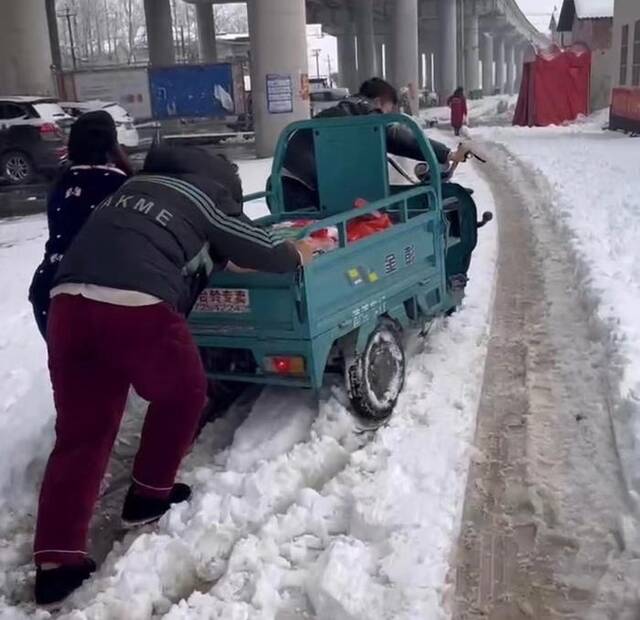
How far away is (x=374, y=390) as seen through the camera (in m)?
4.56

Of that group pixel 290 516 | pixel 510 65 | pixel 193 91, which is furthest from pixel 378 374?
pixel 510 65

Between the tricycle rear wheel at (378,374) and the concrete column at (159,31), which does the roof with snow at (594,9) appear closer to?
the concrete column at (159,31)

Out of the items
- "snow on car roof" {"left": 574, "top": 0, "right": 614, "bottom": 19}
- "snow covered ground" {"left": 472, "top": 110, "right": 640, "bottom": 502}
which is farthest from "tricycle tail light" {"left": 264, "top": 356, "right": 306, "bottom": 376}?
"snow on car roof" {"left": 574, "top": 0, "right": 614, "bottom": 19}

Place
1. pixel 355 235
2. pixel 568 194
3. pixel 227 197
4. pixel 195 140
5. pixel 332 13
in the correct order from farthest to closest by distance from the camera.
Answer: pixel 332 13 → pixel 195 140 → pixel 568 194 → pixel 355 235 → pixel 227 197

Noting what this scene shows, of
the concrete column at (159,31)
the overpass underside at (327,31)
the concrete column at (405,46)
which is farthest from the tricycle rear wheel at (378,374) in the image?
the concrete column at (159,31)

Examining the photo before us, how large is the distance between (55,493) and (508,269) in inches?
218

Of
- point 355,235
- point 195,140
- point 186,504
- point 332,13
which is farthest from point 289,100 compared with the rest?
point 332,13

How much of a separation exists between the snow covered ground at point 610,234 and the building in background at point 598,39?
13.6 meters

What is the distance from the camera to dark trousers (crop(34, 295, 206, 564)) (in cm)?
332

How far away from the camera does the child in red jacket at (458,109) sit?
26.6m

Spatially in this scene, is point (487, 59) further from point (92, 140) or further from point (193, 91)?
point (92, 140)

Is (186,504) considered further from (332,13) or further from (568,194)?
(332,13)

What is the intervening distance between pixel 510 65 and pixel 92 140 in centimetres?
11472

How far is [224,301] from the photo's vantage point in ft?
14.3
